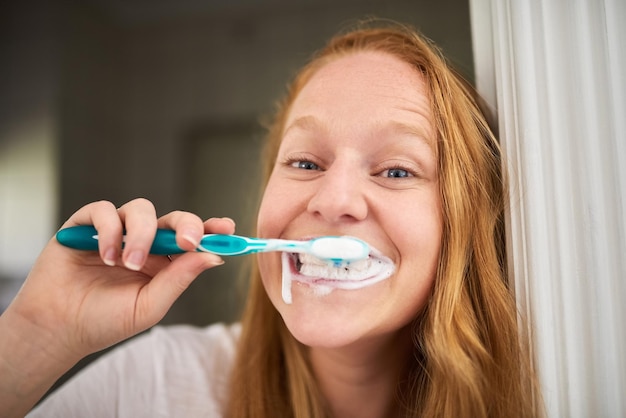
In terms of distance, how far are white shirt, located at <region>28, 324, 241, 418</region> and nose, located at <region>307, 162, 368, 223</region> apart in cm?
47

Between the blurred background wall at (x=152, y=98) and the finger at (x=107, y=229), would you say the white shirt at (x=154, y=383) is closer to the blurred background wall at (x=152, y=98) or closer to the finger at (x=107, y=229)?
the finger at (x=107, y=229)

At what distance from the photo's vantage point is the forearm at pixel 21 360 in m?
0.66

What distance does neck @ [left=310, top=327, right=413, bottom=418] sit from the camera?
0.82 meters

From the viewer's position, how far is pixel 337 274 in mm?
681

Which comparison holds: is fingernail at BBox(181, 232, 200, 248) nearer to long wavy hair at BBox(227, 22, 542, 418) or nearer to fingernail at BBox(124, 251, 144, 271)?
fingernail at BBox(124, 251, 144, 271)

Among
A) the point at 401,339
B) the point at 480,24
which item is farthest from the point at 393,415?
the point at 480,24

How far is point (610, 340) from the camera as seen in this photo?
58 centimetres

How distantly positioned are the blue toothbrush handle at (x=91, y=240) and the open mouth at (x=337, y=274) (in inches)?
6.2

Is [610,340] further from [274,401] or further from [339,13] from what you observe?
A: [339,13]

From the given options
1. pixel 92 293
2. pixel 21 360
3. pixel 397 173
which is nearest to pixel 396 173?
pixel 397 173

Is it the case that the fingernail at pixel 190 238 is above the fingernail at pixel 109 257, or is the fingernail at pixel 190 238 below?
above

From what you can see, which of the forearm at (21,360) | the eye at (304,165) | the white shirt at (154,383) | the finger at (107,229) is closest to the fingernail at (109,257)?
the finger at (107,229)

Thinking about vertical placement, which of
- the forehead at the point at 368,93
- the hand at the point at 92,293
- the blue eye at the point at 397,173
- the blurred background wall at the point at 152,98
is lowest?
the hand at the point at 92,293

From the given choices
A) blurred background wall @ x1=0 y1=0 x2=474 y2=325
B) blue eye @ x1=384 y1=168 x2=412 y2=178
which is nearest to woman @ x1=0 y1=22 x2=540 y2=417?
blue eye @ x1=384 y1=168 x2=412 y2=178
